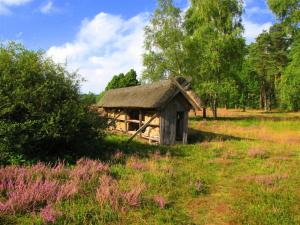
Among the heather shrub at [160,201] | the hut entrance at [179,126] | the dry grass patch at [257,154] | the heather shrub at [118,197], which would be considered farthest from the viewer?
the hut entrance at [179,126]

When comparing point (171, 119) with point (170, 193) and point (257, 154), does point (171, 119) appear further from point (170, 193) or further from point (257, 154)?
point (170, 193)

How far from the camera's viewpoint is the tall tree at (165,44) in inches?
1357

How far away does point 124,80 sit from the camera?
5109 centimetres

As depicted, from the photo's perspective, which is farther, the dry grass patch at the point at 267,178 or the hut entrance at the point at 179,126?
the hut entrance at the point at 179,126

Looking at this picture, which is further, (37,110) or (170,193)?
(37,110)

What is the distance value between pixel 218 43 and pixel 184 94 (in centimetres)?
1817

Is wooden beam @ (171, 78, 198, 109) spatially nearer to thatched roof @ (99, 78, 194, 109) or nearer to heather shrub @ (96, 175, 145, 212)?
thatched roof @ (99, 78, 194, 109)

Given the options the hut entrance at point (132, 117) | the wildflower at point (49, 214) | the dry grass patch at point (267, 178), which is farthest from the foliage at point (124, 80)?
the wildflower at point (49, 214)

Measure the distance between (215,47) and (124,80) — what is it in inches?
827

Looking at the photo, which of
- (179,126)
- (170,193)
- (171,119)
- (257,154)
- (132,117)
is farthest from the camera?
(132,117)

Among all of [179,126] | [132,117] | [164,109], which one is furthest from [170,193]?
[132,117]

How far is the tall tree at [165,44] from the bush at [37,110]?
23556 mm

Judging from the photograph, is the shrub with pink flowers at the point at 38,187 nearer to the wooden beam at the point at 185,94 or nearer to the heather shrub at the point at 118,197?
the heather shrub at the point at 118,197

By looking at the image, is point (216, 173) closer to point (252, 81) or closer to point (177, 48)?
point (177, 48)
